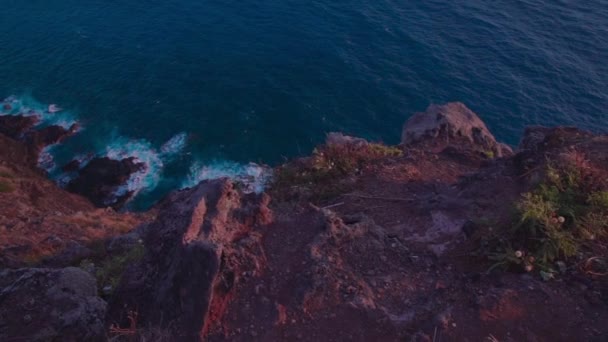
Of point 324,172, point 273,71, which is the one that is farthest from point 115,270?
point 273,71

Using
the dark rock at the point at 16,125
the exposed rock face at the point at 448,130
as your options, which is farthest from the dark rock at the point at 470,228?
the dark rock at the point at 16,125

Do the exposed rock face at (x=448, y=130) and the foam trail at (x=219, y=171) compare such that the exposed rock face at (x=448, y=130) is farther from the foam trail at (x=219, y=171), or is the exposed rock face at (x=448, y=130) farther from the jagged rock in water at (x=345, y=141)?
the foam trail at (x=219, y=171)

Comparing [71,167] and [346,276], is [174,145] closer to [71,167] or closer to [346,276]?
[71,167]

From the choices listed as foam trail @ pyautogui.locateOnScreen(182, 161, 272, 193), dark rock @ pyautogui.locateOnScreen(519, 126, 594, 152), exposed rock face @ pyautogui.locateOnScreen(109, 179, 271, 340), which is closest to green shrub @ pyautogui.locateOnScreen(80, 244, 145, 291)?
exposed rock face @ pyautogui.locateOnScreen(109, 179, 271, 340)

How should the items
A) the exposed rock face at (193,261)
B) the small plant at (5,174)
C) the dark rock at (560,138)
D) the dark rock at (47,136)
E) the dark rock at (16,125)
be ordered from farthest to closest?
the dark rock at (16,125)
the dark rock at (47,136)
the small plant at (5,174)
the dark rock at (560,138)
the exposed rock face at (193,261)

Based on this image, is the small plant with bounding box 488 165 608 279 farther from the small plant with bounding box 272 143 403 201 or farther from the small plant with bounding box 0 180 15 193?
the small plant with bounding box 0 180 15 193

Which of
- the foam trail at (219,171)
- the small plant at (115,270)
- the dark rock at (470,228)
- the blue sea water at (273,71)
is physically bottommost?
the foam trail at (219,171)
